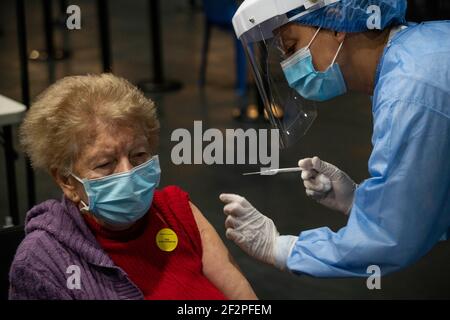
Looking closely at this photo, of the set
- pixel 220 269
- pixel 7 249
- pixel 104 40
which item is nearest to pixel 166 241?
pixel 220 269

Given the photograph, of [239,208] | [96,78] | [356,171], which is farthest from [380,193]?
[356,171]

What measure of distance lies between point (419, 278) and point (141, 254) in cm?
149

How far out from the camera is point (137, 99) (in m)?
2.43

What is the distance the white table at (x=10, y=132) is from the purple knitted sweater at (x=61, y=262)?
3.84ft

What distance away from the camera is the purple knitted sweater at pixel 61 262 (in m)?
2.34

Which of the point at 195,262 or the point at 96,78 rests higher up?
the point at 96,78

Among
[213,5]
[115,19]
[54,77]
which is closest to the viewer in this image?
[54,77]

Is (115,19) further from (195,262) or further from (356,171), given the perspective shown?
(195,262)

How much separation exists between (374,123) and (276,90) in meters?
0.48

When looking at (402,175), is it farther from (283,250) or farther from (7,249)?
(7,249)

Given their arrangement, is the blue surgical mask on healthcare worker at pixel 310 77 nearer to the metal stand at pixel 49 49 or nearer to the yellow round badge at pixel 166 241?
the yellow round badge at pixel 166 241

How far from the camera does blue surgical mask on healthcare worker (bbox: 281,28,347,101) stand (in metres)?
2.46

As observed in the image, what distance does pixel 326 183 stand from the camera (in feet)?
8.55

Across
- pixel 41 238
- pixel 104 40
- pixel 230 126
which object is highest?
pixel 104 40
